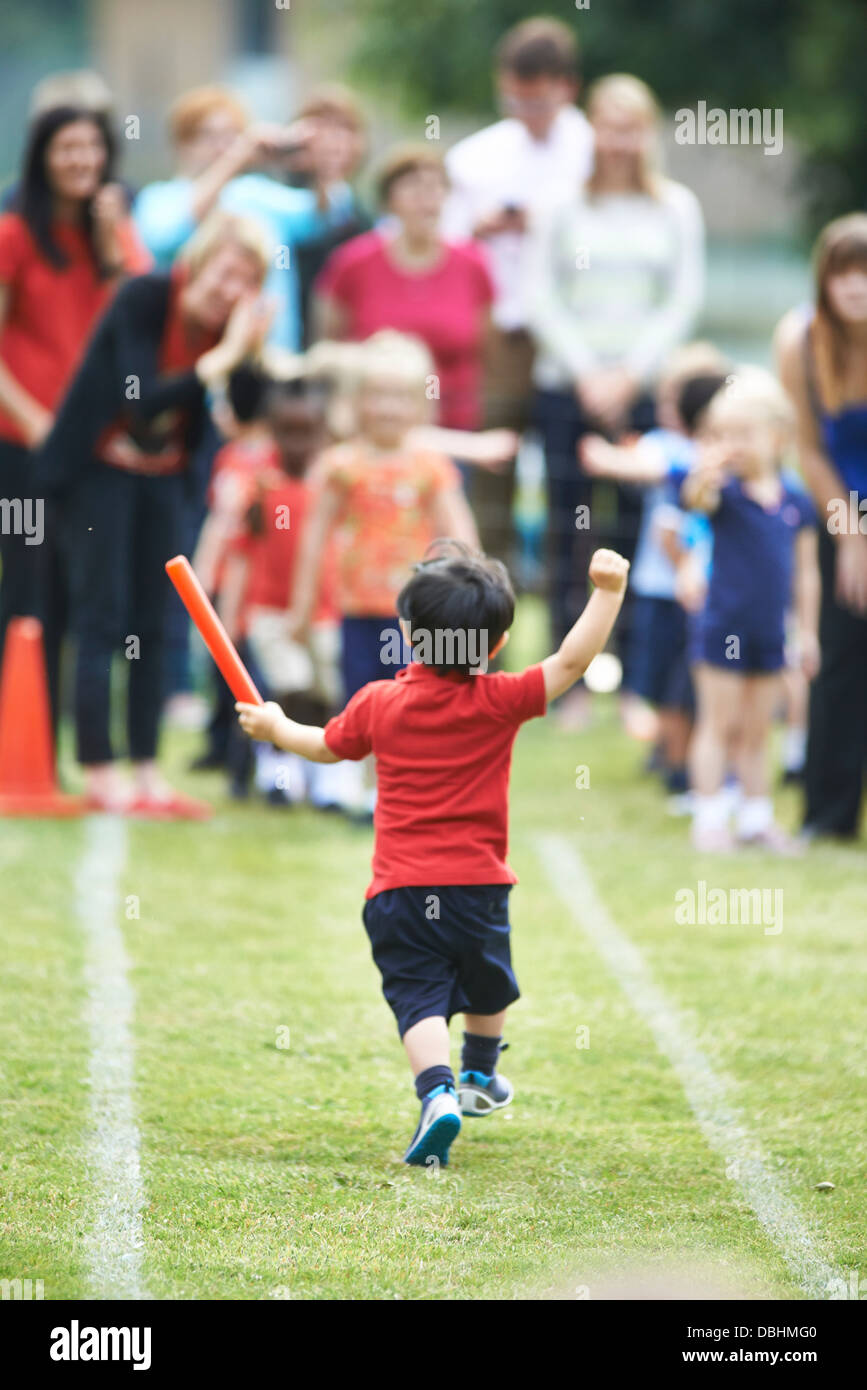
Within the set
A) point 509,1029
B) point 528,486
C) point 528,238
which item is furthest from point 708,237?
point 509,1029

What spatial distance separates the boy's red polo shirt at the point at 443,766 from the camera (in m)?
4.64

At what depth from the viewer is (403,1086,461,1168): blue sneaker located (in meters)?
4.38

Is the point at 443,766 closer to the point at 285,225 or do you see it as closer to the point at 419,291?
the point at 419,291

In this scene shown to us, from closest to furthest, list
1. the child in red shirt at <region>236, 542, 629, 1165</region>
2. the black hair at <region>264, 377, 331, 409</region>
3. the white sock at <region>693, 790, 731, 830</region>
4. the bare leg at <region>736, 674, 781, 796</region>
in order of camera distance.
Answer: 1. the child in red shirt at <region>236, 542, 629, 1165</region>
2. the white sock at <region>693, 790, 731, 830</region>
3. the bare leg at <region>736, 674, 781, 796</region>
4. the black hair at <region>264, 377, 331, 409</region>

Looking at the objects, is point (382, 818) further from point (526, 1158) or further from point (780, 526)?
point (780, 526)

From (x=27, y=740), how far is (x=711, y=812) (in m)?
2.70

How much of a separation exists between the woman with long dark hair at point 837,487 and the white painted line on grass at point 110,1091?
2.73m

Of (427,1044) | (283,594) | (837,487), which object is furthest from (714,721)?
(427,1044)

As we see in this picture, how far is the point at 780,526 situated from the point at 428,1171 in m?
4.20

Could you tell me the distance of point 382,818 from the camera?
474 centimetres

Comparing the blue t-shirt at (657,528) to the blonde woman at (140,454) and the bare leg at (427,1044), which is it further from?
Answer: the bare leg at (427,1044)

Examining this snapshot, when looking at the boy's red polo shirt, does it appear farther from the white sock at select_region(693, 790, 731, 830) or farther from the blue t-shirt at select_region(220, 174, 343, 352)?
the blue t-shirt at select_region(220, 174, 343, 352)

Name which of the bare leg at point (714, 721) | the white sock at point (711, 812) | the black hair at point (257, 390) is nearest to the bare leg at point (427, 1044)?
the white sock at point (711, 812)

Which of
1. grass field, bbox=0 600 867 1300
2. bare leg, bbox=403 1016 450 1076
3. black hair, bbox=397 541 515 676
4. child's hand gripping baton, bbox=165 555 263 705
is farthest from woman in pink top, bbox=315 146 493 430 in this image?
bare leg, bbox=403 1016 450 1076
